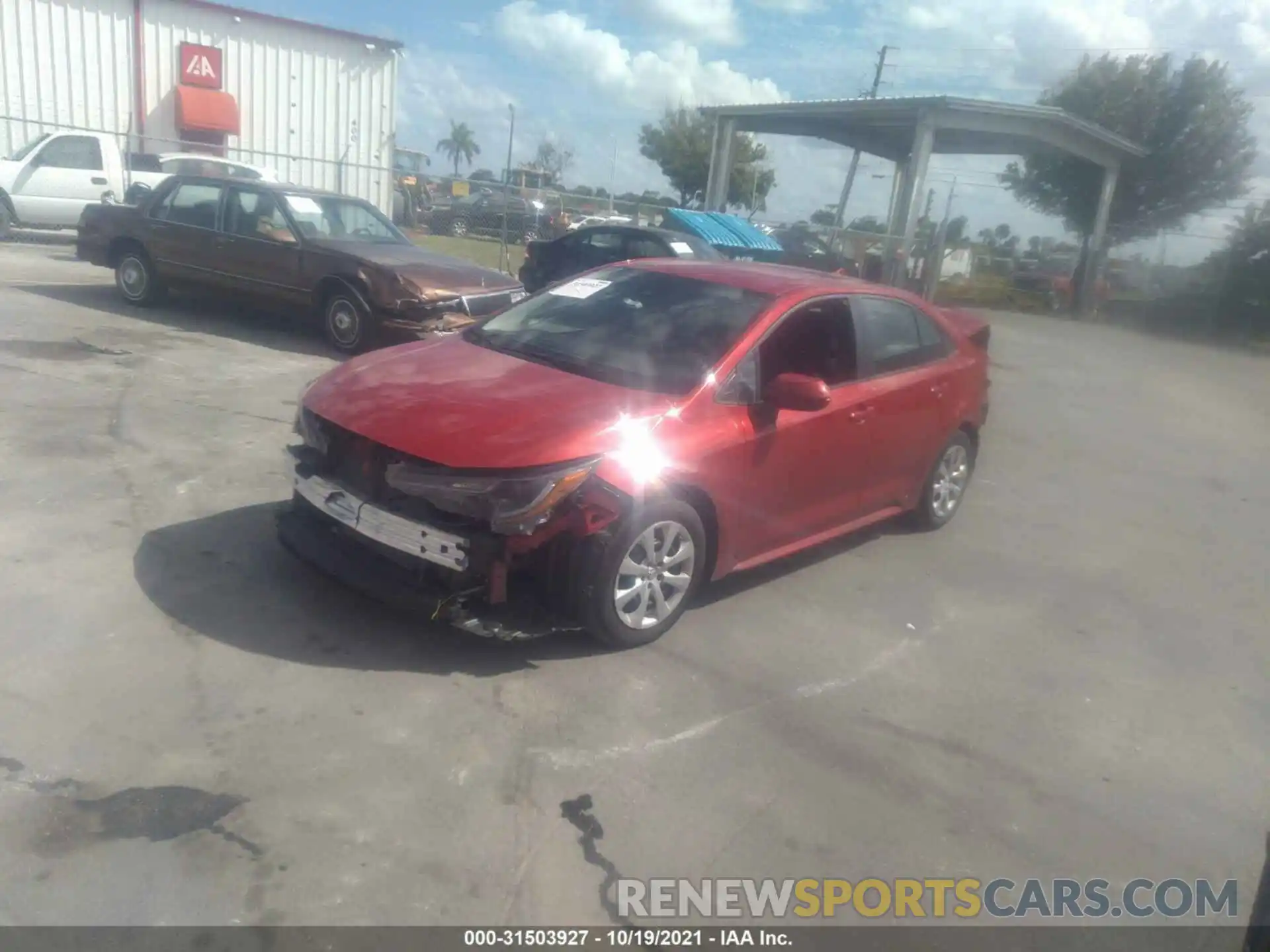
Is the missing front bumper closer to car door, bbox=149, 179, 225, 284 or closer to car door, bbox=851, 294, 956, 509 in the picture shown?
car door, bbox=851, 294, 956, 509

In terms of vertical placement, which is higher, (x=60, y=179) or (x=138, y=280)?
(x=60, y=179)

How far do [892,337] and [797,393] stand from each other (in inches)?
61.1

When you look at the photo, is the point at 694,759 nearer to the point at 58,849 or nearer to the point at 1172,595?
the point at 58,849

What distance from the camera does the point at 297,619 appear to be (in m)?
4.59

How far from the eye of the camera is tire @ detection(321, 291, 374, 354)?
10.2 m

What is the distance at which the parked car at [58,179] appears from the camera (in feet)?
57.2

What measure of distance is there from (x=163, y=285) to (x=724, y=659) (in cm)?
944

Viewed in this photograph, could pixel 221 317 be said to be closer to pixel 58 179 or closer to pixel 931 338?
pixel 58 179

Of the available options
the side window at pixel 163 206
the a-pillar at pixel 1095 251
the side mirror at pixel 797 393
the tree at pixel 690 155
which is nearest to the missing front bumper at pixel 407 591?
the side mirror at pixel 797 393

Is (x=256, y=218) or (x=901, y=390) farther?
(x=256, y=218)

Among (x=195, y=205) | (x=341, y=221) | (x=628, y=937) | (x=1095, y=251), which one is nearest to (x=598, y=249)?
(x=341, y=221)

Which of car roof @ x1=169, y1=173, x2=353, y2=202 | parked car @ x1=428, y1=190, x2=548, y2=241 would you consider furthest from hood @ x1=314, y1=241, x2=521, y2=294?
parked car @ x1=428, y1=190, x2=548, y2=241

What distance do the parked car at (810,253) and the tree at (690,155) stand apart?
82.1 feet

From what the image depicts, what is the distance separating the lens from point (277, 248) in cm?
1065
